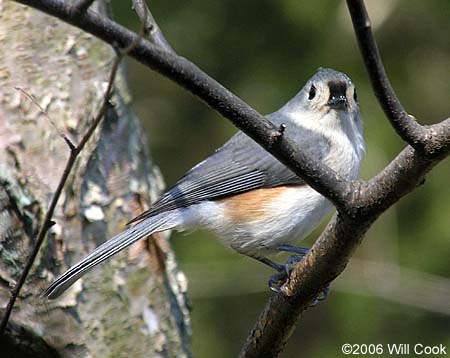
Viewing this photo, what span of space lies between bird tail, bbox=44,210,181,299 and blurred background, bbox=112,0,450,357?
4.95 ft

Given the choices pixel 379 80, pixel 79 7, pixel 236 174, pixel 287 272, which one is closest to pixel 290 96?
pixel 236 174

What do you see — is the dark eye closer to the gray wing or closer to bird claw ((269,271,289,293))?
the gray wing

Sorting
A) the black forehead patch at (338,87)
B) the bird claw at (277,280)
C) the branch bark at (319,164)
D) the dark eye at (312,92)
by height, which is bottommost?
the branch bark at (319,164)

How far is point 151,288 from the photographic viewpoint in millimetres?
3793

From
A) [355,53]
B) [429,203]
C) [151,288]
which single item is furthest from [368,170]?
[151,288]

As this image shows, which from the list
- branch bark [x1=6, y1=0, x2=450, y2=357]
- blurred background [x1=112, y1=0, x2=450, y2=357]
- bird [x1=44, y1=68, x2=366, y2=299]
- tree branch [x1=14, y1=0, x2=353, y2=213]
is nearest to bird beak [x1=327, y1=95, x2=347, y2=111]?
bird [x1=44, y1=68, x2=366, y2=299]

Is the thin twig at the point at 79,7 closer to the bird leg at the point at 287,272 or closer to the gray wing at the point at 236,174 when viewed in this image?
the bird leg at the point at 287,272

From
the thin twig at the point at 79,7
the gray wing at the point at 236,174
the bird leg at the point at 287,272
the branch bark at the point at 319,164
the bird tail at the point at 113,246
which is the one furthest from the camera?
the gray wing at the point at 236,174

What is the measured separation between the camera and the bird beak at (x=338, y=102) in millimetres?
4043

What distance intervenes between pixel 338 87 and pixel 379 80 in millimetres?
1888

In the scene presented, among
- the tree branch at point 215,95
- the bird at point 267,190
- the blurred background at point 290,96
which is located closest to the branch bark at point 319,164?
the tree branch at point 215,95

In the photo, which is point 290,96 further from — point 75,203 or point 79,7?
point 79,7

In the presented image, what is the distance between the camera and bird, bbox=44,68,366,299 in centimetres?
369

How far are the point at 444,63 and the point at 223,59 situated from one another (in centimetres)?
154
